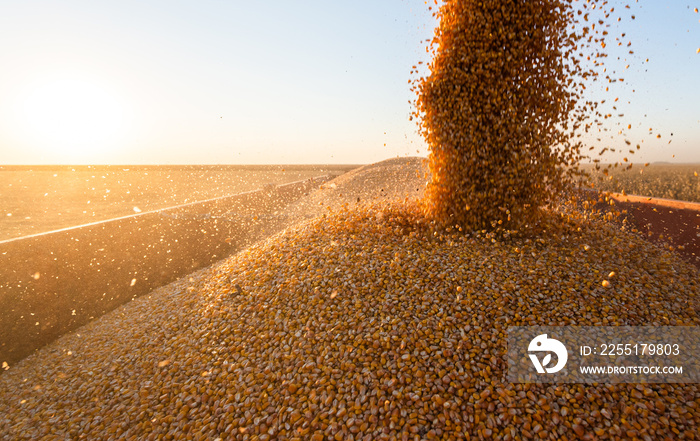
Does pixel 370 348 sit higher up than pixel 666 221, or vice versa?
pixel 666 221

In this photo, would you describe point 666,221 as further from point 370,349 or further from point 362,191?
point 362,191

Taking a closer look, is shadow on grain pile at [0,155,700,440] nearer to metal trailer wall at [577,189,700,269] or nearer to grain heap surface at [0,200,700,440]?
grain heap surface at [0,200,700,440]

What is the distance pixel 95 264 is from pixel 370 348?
5421 millimetres

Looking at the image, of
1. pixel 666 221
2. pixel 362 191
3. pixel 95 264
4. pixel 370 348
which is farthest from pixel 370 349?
pixel 362 191

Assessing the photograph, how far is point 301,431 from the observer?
255 cm

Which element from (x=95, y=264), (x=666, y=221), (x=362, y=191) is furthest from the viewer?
(x=362, y=191)

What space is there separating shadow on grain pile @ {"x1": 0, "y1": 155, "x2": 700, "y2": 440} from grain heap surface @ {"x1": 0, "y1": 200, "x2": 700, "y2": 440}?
0.01 meters

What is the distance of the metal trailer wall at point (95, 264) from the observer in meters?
4.62

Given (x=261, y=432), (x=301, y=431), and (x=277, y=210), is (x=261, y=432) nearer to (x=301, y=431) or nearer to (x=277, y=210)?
(x=301, y=431)

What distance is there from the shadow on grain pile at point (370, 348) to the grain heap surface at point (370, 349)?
1cm

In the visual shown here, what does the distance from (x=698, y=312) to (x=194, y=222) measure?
356 inches

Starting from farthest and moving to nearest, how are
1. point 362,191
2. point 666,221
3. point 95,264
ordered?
point 362,191 < point 666,221 < point 95,264

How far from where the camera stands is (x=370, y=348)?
3133 mm

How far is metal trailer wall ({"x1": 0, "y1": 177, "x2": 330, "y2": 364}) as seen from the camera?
15.2ft
